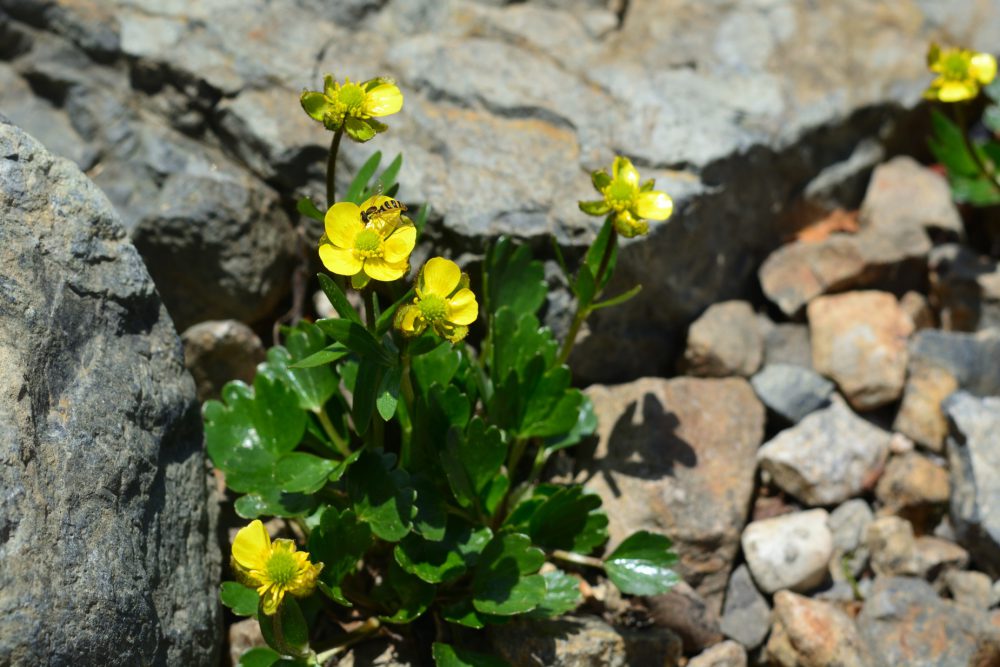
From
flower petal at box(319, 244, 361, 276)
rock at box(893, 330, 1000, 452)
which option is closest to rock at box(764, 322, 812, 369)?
rock at box(893, 330, 1000, 452)

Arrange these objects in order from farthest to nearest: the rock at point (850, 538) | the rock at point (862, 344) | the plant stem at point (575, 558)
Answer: the rock at point (862, 344) < the rock at point (850, 538) < the plant stem at point (575, 558)

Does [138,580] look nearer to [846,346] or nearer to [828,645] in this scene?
[828,645]

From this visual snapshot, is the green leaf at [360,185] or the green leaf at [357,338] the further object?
the green leaf at [360,185]

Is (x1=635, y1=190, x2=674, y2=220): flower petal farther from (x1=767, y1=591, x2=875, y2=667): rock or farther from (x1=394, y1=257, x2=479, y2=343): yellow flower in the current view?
(x1=767, y1=591, x2=875, y2=667): rock

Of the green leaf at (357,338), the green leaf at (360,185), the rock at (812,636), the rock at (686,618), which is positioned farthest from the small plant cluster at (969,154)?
the green leaf at (357,338)

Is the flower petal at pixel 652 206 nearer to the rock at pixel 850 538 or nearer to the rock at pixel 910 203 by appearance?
the rock at pixel 850 538

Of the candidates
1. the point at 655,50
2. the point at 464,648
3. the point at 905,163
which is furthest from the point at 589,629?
the point at 905,163

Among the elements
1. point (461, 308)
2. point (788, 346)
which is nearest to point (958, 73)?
point (788, 346)
